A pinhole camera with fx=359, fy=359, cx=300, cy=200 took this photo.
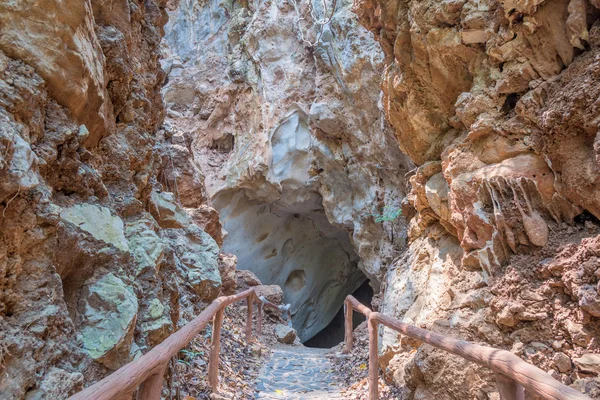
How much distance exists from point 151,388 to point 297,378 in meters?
3.20

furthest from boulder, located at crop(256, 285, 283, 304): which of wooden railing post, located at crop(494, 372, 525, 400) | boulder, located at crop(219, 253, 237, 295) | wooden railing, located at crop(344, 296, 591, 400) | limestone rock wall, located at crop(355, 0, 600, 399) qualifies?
wooden railing post, located at crop(494, 372, 525, 400)

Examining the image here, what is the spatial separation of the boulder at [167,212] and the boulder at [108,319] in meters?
2.00

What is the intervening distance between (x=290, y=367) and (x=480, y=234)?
3.24 m

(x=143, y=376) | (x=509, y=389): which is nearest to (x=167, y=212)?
(x=143, y=376)

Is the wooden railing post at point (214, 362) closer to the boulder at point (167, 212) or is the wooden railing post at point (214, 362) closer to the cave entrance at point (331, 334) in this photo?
the boulder at point (167, 212)

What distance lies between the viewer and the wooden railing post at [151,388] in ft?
5.05

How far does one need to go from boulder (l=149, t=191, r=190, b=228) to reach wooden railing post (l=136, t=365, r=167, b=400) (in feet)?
9.72

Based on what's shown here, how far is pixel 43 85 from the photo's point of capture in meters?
2.11

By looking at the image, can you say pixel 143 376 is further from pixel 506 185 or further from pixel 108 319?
pixel 506 185

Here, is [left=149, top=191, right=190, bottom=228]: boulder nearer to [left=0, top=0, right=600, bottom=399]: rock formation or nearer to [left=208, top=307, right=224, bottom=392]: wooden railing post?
[left=0, top=0, right=600, bottom=399]: rock formation

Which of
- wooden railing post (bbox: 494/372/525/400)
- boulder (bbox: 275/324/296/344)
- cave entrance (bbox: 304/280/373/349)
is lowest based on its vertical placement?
cave entrance (bbox: 304/280/373/349)

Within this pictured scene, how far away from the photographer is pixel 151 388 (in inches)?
61.4

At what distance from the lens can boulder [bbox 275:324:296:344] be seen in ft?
25.5

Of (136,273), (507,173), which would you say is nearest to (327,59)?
(507,173)
